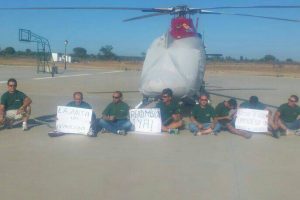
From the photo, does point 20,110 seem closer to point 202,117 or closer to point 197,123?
point 197,123

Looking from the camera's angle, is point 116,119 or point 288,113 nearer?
point 116,119

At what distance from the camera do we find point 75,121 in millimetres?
9219

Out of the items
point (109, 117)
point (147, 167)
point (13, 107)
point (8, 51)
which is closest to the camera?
point (147, 167)

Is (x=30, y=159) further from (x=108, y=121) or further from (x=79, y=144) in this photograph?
(x=108, y=121)

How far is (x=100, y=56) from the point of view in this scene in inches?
5005

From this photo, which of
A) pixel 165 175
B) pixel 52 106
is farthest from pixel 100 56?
pixel 165 175

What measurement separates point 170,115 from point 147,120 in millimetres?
596

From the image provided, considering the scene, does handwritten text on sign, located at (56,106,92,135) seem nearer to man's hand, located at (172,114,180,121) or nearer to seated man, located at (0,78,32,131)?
seated man, located at (0,78,32,131)

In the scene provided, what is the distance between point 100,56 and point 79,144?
120 meters

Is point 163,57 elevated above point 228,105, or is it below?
above

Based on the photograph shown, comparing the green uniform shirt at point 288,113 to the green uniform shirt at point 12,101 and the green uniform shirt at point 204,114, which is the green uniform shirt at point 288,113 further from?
the green uniform shirt at point 12,101

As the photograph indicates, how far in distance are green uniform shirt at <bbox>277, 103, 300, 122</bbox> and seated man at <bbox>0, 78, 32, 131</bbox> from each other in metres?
5.83

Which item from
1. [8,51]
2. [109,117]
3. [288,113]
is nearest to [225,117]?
[288,113]

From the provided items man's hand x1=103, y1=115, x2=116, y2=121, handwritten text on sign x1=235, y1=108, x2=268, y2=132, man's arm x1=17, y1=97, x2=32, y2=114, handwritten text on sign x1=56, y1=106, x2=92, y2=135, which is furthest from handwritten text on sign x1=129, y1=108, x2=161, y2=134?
man's arm x1=17, y1=97, x2=32, y2=114
